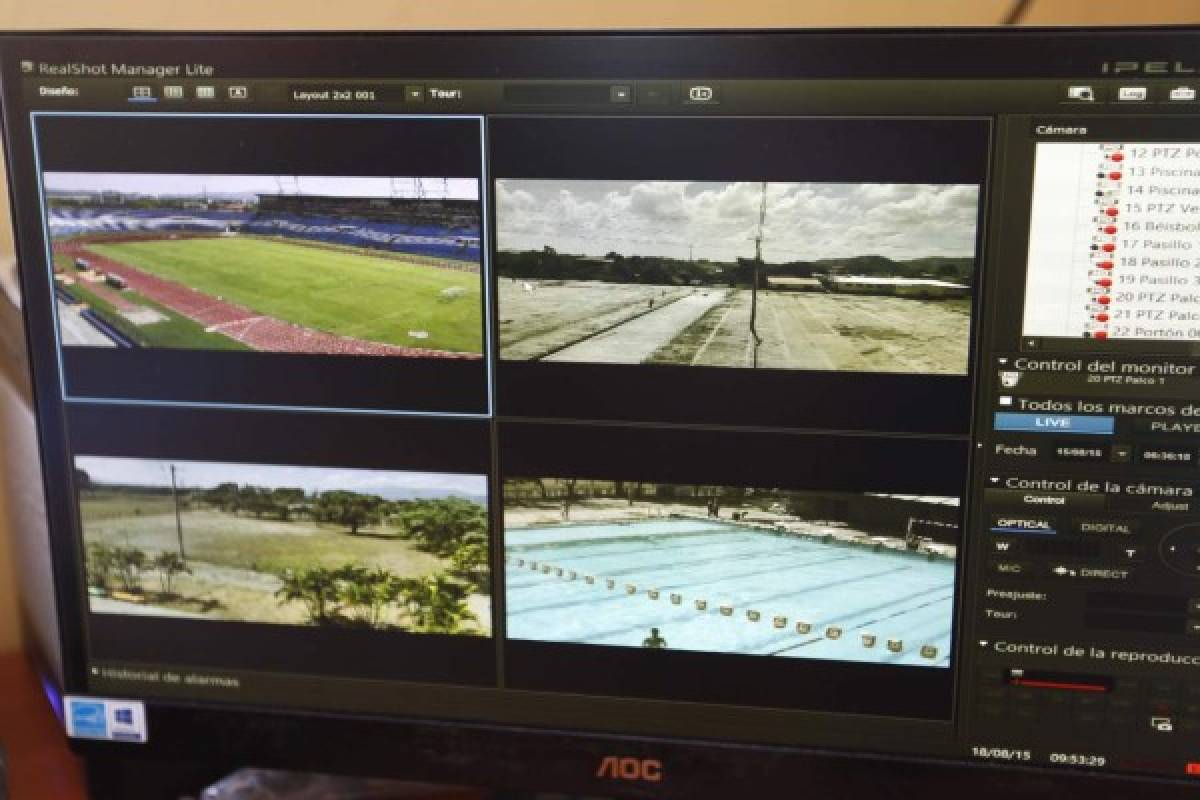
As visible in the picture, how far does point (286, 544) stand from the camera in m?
0.69

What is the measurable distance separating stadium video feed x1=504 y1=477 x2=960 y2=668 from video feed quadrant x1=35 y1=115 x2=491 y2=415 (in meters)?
0.11

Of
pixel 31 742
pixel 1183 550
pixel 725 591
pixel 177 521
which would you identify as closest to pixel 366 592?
pixel 177 521

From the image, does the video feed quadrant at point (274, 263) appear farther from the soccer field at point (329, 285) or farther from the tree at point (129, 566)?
the tree at point (129, 566)

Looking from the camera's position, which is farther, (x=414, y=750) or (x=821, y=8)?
(x=821, y=8)

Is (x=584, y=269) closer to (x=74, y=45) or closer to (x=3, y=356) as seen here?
(x=74, y=45)

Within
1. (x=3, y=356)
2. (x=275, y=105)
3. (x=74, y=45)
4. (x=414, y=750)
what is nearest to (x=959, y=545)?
(x=414, y=750)

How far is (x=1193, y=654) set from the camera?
0.61 m

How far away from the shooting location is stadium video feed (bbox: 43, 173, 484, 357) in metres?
0.63

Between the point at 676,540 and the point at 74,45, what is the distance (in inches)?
19.8

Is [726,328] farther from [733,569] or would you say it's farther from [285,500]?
[285,500]

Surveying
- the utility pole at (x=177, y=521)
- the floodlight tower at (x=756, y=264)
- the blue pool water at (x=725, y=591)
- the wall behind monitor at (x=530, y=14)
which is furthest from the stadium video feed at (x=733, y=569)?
the wall behind monitor at (x=530, y=14)

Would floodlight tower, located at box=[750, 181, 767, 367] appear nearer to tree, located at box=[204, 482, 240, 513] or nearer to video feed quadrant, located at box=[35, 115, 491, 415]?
video feed quadrant, located at box=[35, 115, 491, 415]

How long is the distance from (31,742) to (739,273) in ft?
2.36

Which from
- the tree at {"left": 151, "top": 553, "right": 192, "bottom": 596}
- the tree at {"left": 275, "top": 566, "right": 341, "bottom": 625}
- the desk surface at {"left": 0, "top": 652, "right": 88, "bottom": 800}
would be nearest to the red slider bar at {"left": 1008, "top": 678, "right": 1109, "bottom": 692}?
the tree at {"left": 275, "top": 566, "right": 341, "bottom": 625}
